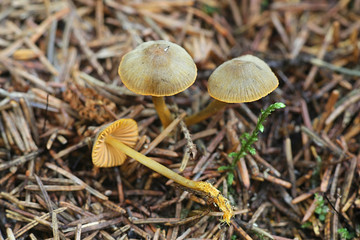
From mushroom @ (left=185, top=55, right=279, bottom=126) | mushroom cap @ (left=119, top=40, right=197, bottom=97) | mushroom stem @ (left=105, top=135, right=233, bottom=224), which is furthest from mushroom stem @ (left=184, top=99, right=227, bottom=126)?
mushroom stem @ (left=105, top=135, right=233, bottom=224)

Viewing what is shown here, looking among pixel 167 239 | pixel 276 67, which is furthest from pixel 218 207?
pixel 276 67

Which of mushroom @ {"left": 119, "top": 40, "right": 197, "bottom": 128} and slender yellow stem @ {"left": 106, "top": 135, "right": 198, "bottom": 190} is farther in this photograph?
slender yellow stem @ {"left": 106, "top": 135, "right": 198, "bottom": 190}

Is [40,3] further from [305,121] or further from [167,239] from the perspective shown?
[305,121]

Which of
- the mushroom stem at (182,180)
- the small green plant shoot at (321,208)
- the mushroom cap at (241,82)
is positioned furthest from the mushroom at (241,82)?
the small green plant shoot at (321,208)

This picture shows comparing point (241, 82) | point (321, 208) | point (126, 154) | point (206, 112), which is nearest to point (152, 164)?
point (126, 154)

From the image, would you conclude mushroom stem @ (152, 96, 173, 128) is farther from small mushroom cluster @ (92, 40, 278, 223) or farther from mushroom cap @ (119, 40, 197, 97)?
mushroom cap @ (119, 40, 197, 97)

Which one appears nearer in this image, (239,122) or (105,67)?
(239,122)

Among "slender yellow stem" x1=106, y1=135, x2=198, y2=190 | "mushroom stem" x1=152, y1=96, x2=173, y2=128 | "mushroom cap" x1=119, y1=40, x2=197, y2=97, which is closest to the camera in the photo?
"mushroom cap" x1=119, y1=40, x2=197, y2=97

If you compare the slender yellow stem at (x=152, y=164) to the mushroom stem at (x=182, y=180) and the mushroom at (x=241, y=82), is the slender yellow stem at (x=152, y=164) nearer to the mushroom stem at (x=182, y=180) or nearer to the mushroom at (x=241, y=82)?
the mushroom stem at (x=182, y=180)
